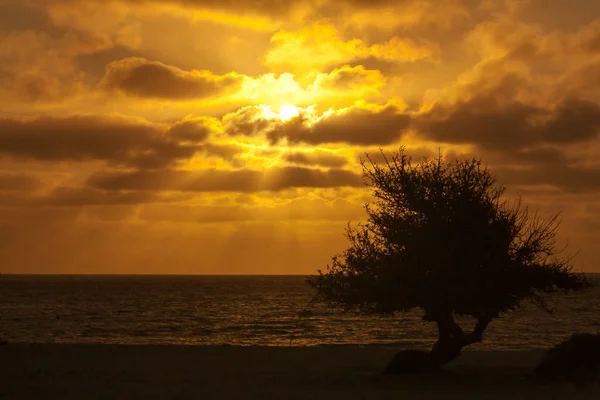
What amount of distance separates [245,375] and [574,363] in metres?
12.8

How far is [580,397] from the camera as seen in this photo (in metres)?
22.7

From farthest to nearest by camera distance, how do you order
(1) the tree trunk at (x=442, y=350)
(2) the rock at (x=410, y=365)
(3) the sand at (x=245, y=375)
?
(2) the rock at (x=410, y=365) < (1) the tree trunk at (x=442, y=350) < (3) the sand at (x=245, y=375)

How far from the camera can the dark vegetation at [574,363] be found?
24.8 meters

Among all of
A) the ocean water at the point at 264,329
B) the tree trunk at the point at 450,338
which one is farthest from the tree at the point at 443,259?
the ocean water at the point at 264,329

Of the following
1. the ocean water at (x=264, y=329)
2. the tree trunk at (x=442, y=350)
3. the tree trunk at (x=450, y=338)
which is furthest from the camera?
the ocean water at (x=264, y=329)

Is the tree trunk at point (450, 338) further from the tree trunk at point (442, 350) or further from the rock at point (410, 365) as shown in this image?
the rock at point (410, 365)

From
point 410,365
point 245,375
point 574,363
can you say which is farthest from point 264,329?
point 574,363

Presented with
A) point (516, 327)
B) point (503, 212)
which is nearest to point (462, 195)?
point (503, 212)

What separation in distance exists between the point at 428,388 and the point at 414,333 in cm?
3876

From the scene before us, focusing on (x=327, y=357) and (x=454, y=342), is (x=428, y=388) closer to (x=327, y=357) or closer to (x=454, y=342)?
(x=454, y=342)

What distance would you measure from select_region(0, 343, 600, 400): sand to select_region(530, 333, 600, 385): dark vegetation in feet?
2.10

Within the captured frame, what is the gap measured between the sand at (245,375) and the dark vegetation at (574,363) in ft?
2.10

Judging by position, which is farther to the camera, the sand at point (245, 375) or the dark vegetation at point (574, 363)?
the dark vegetation at point (574, 363)

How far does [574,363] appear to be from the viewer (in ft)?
84.5
